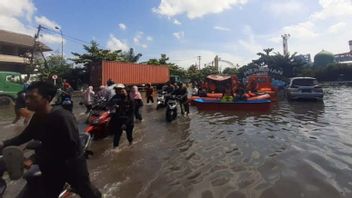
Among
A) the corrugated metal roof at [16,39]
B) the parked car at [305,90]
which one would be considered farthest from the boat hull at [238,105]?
the corrugated metal roof at [16,39]

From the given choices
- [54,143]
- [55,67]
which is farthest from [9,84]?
[55,67]

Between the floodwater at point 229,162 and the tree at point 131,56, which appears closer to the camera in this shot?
the floodwater at point 229,162

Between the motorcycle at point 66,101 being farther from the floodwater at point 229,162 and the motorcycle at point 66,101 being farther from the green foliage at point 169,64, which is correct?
the green foliage at point 169,64

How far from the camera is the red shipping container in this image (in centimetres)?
3106

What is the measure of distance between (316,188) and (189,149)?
12.1 feet

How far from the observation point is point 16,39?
2004 inches

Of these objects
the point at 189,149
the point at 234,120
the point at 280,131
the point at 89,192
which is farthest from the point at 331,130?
the point at 89,192

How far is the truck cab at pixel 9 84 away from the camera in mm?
20234

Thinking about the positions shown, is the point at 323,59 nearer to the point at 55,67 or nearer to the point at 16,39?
the point at 55,67

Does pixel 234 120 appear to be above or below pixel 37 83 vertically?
below

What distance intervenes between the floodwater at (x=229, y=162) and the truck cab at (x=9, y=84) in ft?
29.1

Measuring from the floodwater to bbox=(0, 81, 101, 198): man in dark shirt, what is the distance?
2.13m

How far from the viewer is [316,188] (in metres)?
5.59

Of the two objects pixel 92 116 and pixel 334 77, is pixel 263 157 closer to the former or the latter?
pixel 92 116
